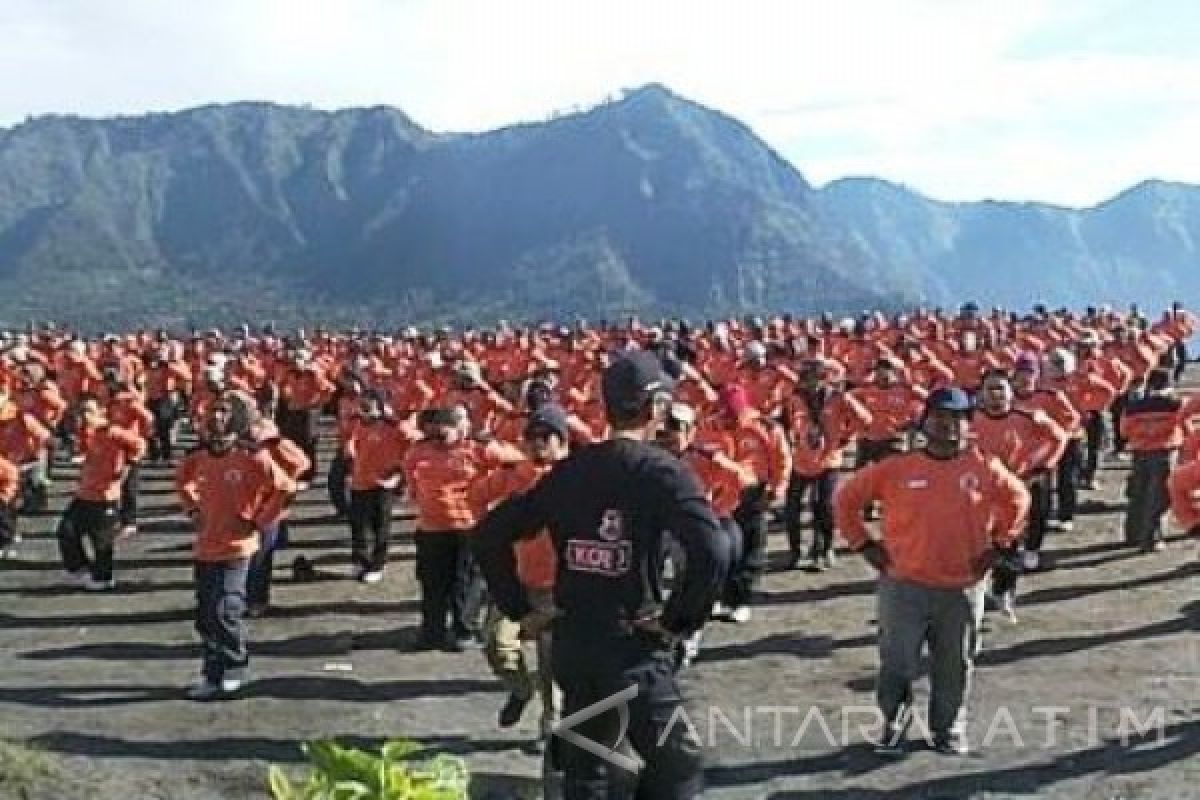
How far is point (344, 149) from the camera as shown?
417ft

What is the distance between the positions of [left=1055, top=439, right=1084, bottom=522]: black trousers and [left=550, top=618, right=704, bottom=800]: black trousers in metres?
12.0

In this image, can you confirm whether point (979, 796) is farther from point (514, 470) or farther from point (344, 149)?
point (344, 149)

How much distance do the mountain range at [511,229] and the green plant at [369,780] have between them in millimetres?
89442

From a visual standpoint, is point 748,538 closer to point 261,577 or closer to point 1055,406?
point 1055,406

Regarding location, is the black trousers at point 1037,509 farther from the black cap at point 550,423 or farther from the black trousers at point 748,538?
the black cap at point 550,423

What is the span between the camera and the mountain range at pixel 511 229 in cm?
10025

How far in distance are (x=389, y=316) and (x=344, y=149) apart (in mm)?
28793

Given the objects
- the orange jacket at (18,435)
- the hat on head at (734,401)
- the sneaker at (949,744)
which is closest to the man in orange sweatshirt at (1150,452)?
the hat on head at (734,401)

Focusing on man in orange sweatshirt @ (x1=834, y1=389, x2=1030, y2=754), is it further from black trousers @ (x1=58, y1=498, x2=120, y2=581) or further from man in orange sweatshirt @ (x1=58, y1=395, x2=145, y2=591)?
black trousers @ (x1=58, y1=498, x2=120, y2=581)

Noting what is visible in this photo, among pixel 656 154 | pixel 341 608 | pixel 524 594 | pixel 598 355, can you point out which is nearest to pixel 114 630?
pixel 341 608

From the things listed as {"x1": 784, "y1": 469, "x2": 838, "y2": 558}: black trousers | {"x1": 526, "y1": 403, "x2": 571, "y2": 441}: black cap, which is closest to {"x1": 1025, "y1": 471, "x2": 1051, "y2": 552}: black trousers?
{"x1": 784, "y1": 469, "x2": 838, "y2": 558}: black trousers

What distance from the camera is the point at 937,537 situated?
30.0 ft

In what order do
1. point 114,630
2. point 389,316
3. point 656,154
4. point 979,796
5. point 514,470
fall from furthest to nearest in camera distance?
1. point 656,154
2. point 389,316
3. point 114,630
4. point 514,470
5. point 979,796

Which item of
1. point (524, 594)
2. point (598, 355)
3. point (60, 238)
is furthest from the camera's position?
point (60, 238)
